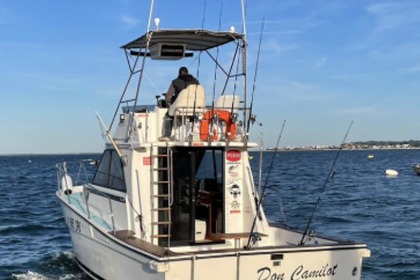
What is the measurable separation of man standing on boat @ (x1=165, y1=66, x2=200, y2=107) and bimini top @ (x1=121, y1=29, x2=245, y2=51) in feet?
2.06

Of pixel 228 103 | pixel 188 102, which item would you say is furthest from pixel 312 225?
pixel 188 102

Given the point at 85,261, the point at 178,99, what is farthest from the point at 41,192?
the point at 178,99

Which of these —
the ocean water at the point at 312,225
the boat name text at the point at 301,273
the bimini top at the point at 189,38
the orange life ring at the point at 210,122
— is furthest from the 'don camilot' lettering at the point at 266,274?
the bimini top at the point at 189,38

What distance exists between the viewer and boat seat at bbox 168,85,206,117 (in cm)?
878

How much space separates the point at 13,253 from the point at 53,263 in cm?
168

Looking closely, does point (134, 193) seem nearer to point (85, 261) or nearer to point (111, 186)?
point (111, 186)

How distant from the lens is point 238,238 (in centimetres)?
875

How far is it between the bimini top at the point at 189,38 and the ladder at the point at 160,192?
188 centimetres

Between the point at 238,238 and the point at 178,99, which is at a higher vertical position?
the point at 178,99

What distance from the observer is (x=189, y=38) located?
991 cm

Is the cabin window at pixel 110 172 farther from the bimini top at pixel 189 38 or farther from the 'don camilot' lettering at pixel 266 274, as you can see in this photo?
the 'don camilot' lettering at pixel 266 274

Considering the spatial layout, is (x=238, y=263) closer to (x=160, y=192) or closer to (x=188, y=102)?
(x=160, y=192)

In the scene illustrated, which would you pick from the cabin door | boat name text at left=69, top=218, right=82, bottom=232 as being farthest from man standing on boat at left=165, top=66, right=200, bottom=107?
boat name text at left=69, top=218, right=82, bottom=232

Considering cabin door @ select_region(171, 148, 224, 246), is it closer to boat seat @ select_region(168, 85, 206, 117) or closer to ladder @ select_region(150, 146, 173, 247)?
ladder @ select_region(150, 146, 173, 247)
